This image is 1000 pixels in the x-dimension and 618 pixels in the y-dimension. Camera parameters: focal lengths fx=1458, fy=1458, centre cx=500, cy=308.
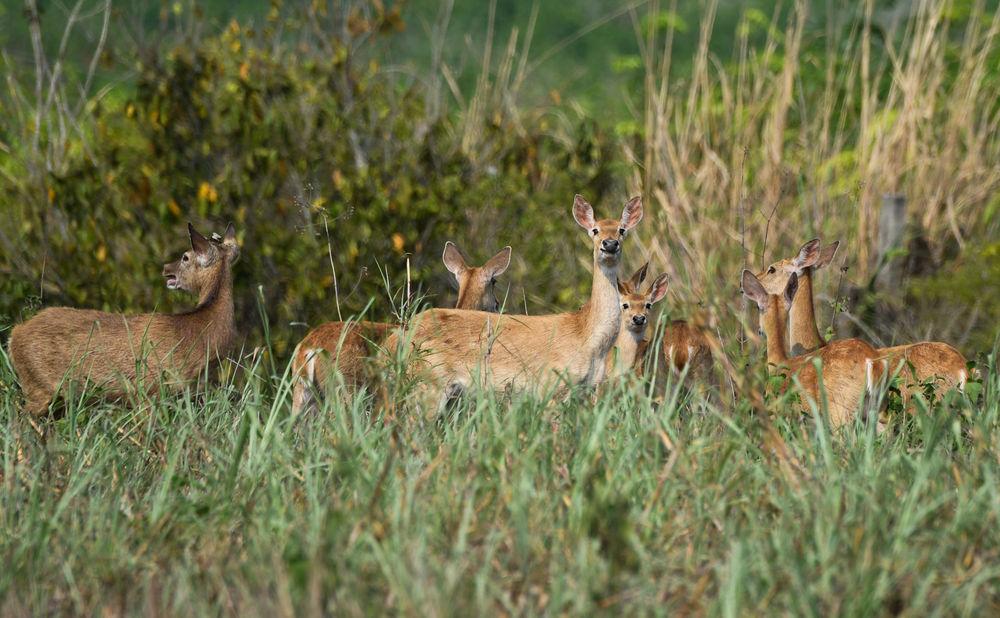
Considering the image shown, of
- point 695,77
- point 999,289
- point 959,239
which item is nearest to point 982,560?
point 999,289

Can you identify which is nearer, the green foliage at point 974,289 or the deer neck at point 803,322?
the deer neck at point 803,322

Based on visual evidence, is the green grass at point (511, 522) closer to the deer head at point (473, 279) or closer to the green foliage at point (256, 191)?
the deer head at point (473, 279)

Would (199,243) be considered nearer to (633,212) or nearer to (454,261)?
(454,261)

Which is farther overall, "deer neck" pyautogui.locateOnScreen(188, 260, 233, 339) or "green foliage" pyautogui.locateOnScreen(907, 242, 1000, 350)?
"green foliage" pyautogui.locateOnScreen(907, 242, 1000, 350)

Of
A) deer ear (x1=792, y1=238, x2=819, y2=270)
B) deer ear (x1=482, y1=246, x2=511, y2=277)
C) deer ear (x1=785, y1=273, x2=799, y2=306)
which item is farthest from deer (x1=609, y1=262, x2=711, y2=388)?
deer ear (x1=482, y1=246, x2=511, y2=277)

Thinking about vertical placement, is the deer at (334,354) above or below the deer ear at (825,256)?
below

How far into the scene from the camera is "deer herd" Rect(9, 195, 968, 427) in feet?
18.6

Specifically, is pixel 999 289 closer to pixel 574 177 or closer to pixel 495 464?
pixel 574 177

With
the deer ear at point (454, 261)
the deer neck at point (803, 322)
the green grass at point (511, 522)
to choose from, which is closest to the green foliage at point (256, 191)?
the deer ear at point (454, 261)

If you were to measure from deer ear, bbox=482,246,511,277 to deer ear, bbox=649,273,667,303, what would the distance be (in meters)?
0.86

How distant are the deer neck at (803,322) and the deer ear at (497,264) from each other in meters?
1.36

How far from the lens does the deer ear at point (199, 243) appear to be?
6336 millimetres

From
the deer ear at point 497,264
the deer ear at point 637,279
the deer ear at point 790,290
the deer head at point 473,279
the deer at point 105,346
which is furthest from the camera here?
the deer head at point 473,279

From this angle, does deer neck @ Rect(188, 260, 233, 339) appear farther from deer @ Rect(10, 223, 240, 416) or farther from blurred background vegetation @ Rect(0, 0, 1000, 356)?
blurred background vegetation @ Rect(0, 0, 1000, 356)
